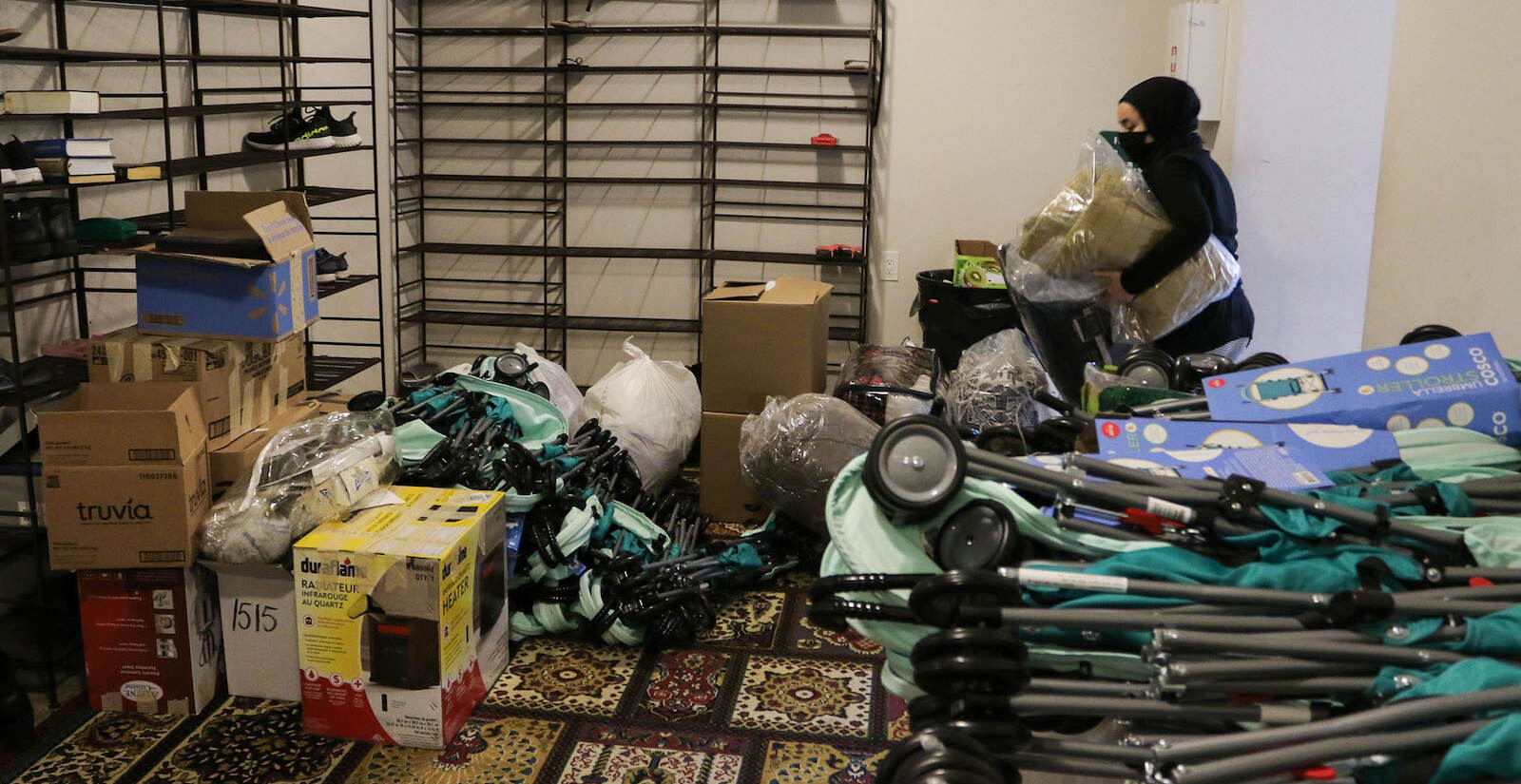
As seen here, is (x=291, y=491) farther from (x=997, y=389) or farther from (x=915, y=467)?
(x=997, y=389)

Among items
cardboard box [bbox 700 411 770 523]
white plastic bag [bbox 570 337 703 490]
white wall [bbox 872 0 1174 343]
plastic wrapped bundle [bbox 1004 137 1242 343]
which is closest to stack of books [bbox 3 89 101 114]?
white plastic bag [bbox 570 337 703 490]

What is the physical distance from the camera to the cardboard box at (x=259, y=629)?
2.59 metres

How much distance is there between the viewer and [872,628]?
1353 millimetres

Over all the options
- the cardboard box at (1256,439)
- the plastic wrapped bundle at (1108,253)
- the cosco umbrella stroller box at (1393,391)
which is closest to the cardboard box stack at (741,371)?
the plastic wrapped bundle at (1108,253)

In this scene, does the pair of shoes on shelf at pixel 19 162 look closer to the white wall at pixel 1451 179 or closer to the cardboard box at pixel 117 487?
the cardboard box at pixel 117 487

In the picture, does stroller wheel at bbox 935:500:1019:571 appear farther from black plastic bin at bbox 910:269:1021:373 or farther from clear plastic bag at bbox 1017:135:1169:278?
black plastic bin at bbox 910:269:1021:373

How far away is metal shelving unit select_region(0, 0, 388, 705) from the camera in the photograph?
8.75ft

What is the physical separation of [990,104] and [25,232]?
3.57 metres

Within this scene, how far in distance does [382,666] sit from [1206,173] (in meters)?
2.27

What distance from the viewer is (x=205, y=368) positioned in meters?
2.66

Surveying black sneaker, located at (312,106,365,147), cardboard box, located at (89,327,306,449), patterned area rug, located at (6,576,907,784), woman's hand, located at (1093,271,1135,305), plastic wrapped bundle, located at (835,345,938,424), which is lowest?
patterned area rug, located at (6,576,907,784)

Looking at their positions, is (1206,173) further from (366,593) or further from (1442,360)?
(366,593)

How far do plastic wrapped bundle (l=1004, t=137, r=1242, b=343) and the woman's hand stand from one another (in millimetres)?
15

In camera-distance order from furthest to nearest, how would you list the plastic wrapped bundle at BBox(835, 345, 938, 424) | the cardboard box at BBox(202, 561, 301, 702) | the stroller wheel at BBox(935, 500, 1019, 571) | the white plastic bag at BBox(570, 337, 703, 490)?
the white plastic bag at BBox(570, 337, 703, 490)
the plastic wrapped bundle at BBox(835, 345, 938, 424)
the cardboard box at BBox(202, 561, 301, 702)
the stroller wheel at BBox(935, 500, 1019, 571)
